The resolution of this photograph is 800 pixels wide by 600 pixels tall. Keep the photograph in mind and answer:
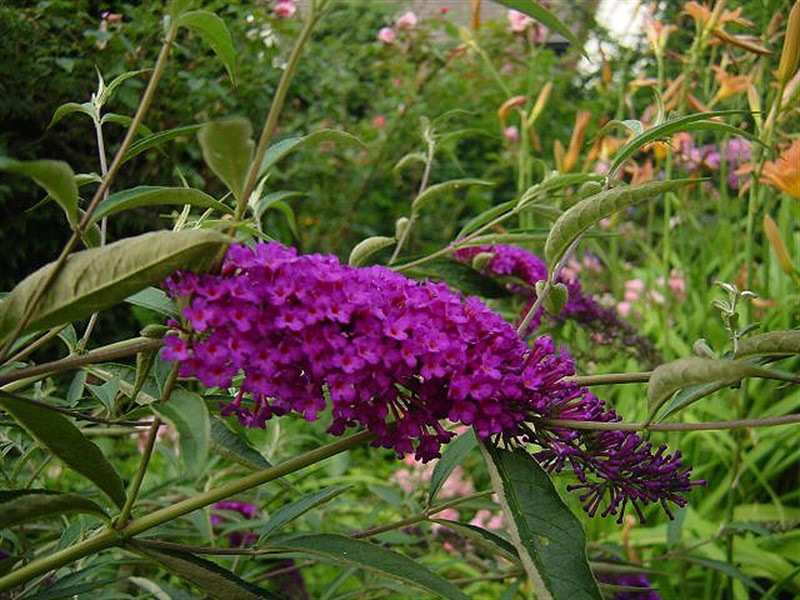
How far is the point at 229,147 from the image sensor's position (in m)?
0.59

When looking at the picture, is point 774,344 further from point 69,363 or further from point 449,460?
point 69,363

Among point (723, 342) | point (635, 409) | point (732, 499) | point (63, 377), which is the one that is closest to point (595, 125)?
point (723, 342)

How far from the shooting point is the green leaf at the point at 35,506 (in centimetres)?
61

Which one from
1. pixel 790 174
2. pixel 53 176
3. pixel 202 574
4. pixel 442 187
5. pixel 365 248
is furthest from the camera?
pixel 790 174

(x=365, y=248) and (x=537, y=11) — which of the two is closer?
(x=537, y=11)

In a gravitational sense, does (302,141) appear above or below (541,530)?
above

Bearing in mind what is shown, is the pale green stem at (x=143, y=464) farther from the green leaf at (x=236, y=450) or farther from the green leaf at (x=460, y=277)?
the green leaf at (x=460, y=277)

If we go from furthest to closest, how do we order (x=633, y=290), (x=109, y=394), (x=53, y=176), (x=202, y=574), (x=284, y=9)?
(x=633, y=290) → (x=284, y=9) → (x=109, y=394) → (x=202, y=574) → (x=53, y=176)

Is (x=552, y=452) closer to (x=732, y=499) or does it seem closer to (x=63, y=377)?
(x=732, y=499)

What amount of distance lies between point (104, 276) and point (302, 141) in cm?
26

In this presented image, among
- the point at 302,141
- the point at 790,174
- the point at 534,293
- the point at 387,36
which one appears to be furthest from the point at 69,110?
the point at 387,36

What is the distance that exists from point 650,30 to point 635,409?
89 centimetres

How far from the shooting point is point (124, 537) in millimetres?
687

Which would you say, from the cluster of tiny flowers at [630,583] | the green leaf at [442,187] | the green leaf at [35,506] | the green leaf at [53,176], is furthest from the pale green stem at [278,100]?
the cluster of tiny flowers at [630,583]
